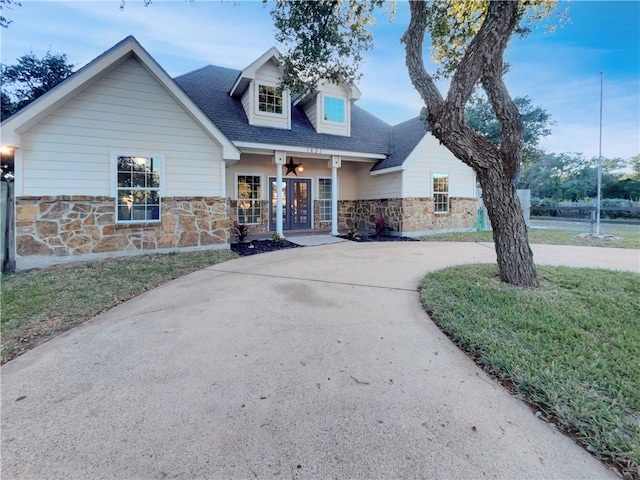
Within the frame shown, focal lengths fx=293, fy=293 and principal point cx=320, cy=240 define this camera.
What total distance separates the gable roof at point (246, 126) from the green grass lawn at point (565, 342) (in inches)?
312

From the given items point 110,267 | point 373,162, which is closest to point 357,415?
point 110,267

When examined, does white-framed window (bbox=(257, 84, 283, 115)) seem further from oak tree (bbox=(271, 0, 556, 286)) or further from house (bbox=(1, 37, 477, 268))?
oak tree (bbox=(271, 0, 556, 286))

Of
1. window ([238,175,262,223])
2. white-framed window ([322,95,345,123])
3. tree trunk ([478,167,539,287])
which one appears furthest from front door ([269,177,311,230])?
tree trunk ([478,167,539,287])

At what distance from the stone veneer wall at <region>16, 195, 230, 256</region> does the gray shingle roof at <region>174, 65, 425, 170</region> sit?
3.04 metres

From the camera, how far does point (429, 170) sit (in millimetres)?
12445

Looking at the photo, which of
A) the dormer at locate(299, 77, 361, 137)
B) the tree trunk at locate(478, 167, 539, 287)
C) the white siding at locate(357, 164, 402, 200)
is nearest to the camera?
the tree trunk at locate(478, 167, 539, 287)

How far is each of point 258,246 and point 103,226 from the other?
3964 millimetres

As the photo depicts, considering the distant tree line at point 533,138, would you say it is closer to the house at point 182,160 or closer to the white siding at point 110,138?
the house at point 182,160

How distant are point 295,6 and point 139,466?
25.7ft

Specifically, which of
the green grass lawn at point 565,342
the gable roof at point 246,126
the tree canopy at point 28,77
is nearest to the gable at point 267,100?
the gable roof at point 246,126

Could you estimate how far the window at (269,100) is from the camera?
10.9 metres

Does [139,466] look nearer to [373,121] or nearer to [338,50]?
[338,50]

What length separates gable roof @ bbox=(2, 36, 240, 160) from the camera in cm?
587

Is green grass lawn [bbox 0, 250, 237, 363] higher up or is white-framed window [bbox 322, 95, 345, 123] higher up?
white-framed window [bbox 322, 95, 345, 123]
